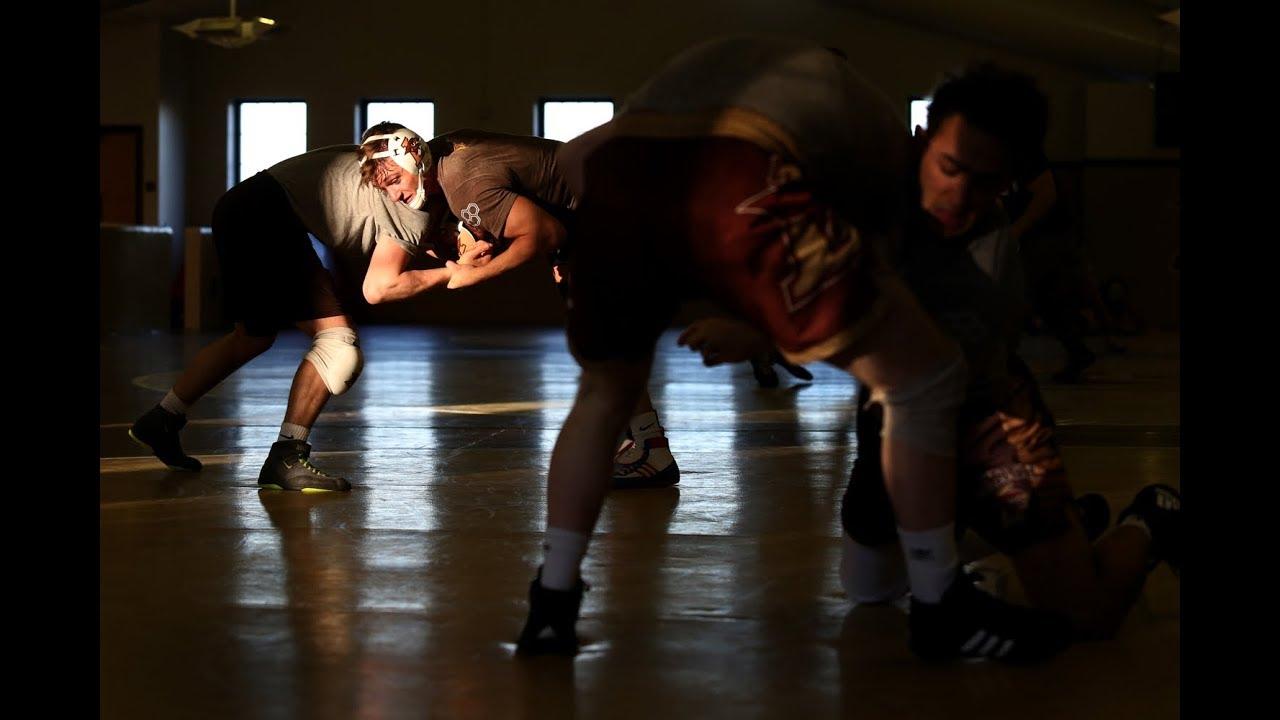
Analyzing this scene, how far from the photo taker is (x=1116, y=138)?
52.9ft

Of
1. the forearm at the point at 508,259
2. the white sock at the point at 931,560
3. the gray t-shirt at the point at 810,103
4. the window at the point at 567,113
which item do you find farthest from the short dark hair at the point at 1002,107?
the window at the point at 567,113

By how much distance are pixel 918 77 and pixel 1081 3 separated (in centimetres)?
258

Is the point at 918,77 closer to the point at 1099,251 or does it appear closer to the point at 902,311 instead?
the point at 1099,251

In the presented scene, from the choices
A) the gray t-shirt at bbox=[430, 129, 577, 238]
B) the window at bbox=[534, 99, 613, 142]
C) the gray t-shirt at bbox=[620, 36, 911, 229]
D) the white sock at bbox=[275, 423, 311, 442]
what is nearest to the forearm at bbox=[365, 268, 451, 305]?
the gray t-shirt at bbox=[430, 129, 577, 238]

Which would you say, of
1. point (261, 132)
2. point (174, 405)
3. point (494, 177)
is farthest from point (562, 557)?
point (261, 132)

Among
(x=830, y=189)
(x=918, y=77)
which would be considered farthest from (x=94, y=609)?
(x=918, y=77)

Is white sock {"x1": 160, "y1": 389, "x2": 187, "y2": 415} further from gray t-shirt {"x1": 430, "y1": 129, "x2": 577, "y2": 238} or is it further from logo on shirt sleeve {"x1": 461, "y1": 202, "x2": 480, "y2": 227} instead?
logo on shirt sleeve {"x1": 461, "y1": 202, "x2": 480, "y2": 227}

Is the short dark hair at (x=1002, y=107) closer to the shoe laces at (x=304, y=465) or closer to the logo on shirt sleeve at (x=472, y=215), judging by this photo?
the logo on shirt sleeve at (x=472, y=215)

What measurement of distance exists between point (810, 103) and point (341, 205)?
6.56ft

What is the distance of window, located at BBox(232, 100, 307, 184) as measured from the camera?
17.0 meters

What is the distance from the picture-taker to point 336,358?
3824 millimetres

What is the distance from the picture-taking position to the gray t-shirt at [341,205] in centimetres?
356

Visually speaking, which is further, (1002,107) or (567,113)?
(567,113)

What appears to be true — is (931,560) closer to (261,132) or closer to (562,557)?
(562,557)
